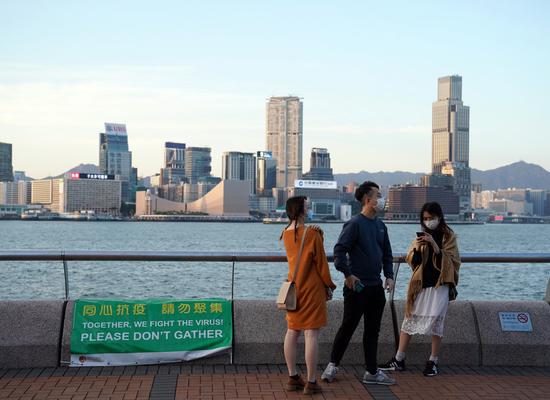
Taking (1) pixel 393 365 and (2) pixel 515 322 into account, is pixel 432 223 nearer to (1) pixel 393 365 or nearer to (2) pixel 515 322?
(1) pixel 393 365

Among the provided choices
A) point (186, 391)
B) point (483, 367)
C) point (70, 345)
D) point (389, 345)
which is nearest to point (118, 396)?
point (186, 391)

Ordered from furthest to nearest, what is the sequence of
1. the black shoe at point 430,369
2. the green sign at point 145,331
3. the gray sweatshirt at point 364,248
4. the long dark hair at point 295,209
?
the green sign at point 145,331, the black shoe at point 430,369, the gray sweatshirt at point 364,248, the long dark hair at point 295,209

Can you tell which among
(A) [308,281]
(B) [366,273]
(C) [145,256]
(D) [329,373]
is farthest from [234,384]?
(C) [145,256]

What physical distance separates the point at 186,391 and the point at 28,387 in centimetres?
136

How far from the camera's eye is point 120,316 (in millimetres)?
8062

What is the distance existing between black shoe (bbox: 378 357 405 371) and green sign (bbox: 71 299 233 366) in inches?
59.7

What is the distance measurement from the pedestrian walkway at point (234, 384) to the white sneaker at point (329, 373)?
0.22 feet

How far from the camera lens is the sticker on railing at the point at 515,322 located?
27.9 feet

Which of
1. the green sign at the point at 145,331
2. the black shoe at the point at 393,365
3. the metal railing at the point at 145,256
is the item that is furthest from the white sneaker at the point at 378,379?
the green sign at the point at 145,331

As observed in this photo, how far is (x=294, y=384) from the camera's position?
23.6ft

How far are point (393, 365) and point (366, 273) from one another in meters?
1.14

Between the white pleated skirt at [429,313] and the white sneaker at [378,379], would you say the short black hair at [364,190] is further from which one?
the white sneaker at [378,379]

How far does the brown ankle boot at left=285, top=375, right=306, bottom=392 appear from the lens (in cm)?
717

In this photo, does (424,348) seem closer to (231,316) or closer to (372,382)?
(372,382)
